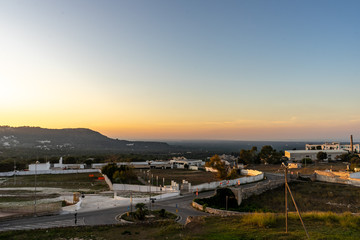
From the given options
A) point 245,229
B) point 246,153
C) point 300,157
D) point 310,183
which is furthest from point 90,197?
point 300,157

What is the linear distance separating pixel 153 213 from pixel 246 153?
231 ft

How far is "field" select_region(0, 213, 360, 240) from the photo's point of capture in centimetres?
1415

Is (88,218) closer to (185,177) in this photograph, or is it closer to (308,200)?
(308,200)

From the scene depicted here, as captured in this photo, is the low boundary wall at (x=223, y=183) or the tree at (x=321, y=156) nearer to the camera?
the low boundary wall at (x=223, y=183)

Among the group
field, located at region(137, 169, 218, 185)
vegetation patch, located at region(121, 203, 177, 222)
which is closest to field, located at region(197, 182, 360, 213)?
vegetation patch, located at region(121, 203, 177, 222)

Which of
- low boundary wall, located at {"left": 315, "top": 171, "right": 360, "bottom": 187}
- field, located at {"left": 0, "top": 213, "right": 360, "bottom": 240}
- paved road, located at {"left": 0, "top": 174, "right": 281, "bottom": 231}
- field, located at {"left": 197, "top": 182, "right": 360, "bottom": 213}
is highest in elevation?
field, located at {"left": 0, "top": 213, "right": 360, "bottom": 240}

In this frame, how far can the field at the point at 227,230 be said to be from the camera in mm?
14148

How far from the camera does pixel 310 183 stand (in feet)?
167

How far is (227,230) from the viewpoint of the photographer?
1576cm

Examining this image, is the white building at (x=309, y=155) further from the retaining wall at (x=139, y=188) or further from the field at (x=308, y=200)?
the retaining wall at (x=139, y=188)

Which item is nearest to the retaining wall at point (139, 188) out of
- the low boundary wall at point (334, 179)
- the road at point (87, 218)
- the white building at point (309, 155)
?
the road at point (87, 218)

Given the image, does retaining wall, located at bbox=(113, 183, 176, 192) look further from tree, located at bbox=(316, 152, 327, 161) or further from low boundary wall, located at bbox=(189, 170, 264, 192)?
tree, located at bbox=(316, 152, 327, 161)

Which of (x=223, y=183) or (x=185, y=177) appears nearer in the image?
(x=223, y=183)

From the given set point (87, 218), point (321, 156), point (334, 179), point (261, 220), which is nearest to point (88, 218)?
point (87, 218)
